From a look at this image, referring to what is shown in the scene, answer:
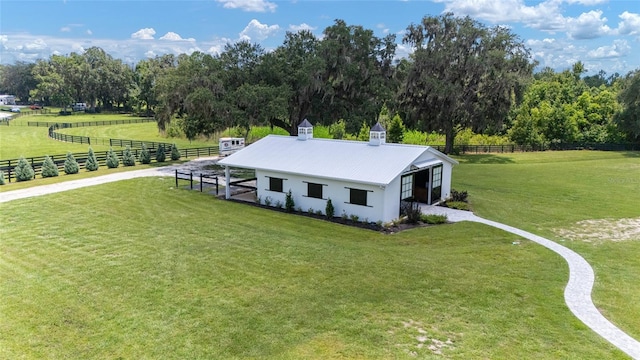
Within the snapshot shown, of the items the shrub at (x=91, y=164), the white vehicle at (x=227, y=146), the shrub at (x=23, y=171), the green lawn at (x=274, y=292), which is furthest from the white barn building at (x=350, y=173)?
the white vehicle at (x=227, y=146)

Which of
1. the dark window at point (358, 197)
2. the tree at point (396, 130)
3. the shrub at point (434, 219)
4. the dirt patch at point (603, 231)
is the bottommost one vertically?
the dirt patch at point (603, 231)

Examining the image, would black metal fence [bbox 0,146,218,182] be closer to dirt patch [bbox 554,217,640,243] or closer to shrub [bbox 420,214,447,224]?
shrub [bbox 420,214,447,224]

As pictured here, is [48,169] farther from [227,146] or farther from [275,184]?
[275,184]

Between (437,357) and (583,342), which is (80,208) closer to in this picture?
(437,357)

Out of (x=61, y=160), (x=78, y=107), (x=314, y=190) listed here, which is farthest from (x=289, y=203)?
(x=78, y=107)

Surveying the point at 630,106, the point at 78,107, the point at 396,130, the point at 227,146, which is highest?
the point at 78,107

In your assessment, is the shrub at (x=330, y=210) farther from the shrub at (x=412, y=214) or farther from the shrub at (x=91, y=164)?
the shrub at (x=91, y=164)
